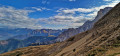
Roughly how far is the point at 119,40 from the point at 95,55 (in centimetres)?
847

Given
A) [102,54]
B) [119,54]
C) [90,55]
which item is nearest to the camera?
[119,54]

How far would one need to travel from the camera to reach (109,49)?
85.9ft

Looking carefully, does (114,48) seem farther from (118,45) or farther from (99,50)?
(99,50)

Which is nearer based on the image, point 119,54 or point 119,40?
point 119,54

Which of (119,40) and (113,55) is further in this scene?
(119,40)

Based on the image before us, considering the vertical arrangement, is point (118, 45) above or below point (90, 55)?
above

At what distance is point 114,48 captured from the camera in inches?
1014

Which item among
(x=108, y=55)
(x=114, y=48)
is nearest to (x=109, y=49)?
(x=114, y=48)

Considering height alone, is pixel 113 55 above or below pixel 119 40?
below

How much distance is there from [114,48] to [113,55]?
4.11 m

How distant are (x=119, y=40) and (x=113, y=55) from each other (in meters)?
8.24

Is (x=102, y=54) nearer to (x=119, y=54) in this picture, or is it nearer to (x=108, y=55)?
(x=108, y=55)

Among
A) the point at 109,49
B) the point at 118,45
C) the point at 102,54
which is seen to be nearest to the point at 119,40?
the point at 118,45

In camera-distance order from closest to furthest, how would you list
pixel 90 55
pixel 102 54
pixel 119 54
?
pixel 119 54
pixel 102 54
pixel 90 55
